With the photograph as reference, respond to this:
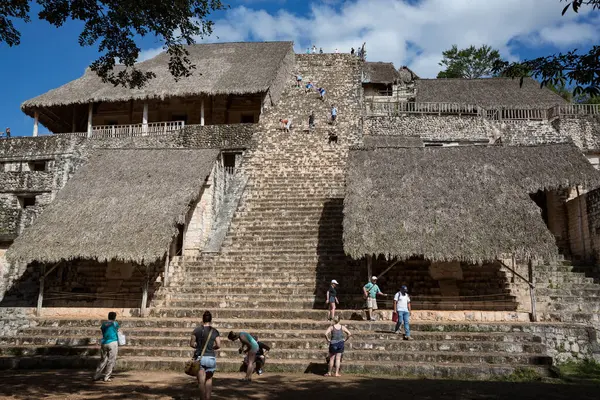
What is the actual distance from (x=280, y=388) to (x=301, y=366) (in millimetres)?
1497

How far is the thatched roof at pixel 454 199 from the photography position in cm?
1148

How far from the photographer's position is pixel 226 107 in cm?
2477

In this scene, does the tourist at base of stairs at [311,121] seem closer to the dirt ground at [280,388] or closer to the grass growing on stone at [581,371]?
the grass growing on stone at [581,371]

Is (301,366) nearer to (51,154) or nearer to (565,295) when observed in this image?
(565,295)

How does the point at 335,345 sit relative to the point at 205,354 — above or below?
below

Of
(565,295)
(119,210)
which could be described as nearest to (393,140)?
(565,295)

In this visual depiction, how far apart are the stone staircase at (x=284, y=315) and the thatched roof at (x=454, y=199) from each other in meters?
1.49

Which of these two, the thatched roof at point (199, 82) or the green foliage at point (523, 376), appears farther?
the thatched roof at point (199, 82)

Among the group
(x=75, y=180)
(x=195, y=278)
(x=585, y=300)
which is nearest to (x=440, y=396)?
(x=585, y=300)

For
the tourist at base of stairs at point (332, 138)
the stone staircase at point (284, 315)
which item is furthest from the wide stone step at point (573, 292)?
the tourist at base of stairs at point (332, 138)

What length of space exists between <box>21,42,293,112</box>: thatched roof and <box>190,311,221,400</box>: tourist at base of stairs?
15.8 m

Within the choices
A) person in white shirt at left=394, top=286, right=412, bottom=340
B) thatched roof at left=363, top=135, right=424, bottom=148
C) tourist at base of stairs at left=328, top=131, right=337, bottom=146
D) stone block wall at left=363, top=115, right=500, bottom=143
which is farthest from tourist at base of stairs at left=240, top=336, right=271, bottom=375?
stone block wall at left=363, top=115, right=500, bottom=143

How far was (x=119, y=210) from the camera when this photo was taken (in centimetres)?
1377

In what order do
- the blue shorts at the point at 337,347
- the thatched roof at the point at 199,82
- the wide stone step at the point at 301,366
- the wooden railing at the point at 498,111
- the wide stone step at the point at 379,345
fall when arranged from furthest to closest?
the wooden railing at the point at 498,111 < the thatched roof at the point at 199,82 < the wide stone step at the point at 379,345 < the wide stone step at the point at 301,366 < the blue shorts at the point at 337,347
